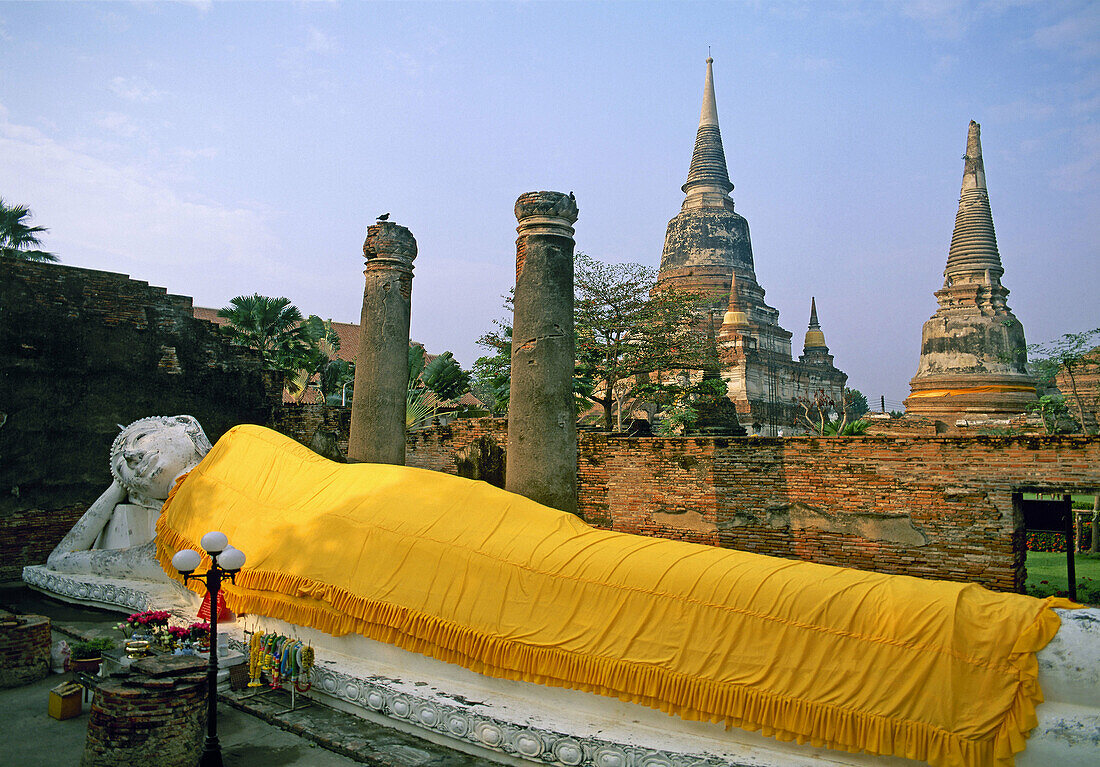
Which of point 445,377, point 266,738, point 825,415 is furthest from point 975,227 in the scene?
point 266,738

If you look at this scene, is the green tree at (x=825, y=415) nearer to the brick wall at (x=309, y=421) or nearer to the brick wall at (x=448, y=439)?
the brick wall at (x=448, y=439)

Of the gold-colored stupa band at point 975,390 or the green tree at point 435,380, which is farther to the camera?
the gold-colored stupa band at point 975,390

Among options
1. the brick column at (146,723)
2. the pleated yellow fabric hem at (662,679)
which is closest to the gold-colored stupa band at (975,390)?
the pleated yellow fabric hem at (662,679)

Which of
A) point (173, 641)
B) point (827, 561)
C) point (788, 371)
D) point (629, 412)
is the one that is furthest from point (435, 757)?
point (788, 371)

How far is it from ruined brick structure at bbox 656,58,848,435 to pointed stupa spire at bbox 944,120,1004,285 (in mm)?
8705

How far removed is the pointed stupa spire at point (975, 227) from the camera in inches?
1053

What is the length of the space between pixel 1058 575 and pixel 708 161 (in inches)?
1237

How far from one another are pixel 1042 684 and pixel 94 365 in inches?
480

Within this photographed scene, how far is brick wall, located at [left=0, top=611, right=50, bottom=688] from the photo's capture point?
623 cm

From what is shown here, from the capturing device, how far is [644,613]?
4.74m

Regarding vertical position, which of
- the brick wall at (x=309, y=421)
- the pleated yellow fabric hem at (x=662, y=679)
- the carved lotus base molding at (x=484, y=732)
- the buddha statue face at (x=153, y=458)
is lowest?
the carved lotus base molding at (x=484, y=732)

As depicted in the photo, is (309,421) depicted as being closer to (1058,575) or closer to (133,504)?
(133,504)

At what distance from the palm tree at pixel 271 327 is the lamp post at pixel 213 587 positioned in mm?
12258

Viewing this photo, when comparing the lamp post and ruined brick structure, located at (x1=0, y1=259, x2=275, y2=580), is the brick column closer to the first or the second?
the lamp post
